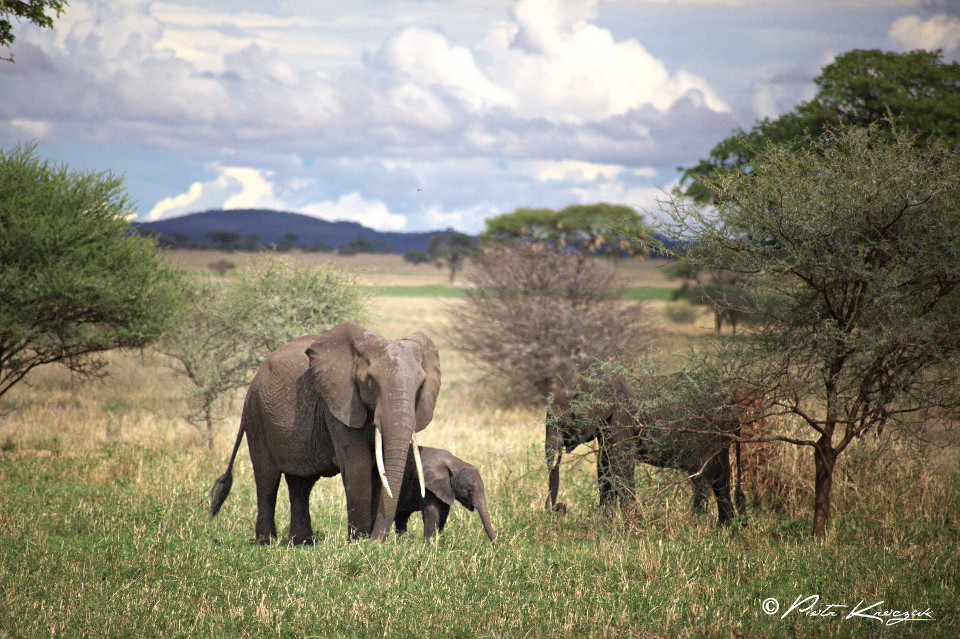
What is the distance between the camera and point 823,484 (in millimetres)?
9125

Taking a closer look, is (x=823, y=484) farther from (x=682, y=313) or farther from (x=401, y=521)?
(x=682, y=313)

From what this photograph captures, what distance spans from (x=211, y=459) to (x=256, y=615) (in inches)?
310

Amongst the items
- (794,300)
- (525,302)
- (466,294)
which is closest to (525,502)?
(794,300)

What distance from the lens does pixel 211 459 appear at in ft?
44.3

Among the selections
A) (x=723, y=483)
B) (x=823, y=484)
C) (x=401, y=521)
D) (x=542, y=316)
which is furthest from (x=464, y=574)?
(x=542, y=316)

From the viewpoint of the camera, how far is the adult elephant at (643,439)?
30.1 ft

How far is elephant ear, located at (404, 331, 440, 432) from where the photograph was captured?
833 centimetres

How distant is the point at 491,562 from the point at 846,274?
15.3 ft

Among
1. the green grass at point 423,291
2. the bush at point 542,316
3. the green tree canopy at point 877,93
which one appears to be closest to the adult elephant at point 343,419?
the bush at point 542,316

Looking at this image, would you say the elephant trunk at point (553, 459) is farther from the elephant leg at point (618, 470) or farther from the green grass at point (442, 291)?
the green grass at point (442, 291)

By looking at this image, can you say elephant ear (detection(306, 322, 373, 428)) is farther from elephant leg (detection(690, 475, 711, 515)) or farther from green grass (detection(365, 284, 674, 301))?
green grass (detection(365, 284, 674, 301))

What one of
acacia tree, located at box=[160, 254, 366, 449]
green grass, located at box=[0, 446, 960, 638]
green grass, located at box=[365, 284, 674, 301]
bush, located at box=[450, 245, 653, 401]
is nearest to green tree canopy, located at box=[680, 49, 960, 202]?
bush, located at box=[450, 245, 653, 401]

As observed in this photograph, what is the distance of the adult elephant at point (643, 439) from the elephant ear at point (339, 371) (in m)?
2.60

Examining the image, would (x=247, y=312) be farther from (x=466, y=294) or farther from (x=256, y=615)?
(x=256, y=615)
